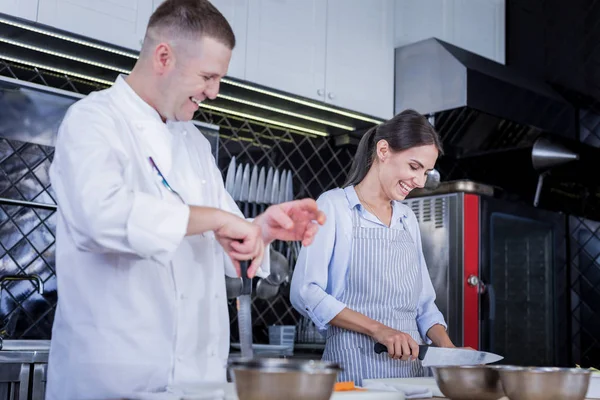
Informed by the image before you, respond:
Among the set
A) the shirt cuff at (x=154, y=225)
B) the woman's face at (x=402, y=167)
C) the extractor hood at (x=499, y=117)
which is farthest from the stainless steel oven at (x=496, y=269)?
the shirt cuff at (x=154, y=225)

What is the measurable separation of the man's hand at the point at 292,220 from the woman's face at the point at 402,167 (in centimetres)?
79

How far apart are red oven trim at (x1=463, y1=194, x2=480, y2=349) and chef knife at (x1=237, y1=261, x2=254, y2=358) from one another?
1997mm

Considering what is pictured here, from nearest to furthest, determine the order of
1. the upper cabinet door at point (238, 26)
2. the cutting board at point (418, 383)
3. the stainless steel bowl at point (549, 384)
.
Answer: the stainless steel bowl at point (549, 384) < the cutting board at point (418, 383) < the upper cabinet door at point (238, 26)

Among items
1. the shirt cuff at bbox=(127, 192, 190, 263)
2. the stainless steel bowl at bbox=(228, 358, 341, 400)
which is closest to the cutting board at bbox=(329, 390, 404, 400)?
the stainless steel bowl at bbox=(228, 358, 341, 400)

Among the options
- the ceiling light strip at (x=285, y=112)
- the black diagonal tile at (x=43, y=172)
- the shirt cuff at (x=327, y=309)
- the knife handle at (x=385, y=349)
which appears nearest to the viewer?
the knife handle at (x=385, y=349)

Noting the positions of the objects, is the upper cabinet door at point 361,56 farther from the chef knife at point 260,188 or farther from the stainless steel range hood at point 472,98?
the chef knife at point 260,188

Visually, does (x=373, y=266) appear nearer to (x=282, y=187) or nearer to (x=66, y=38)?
(x=66, y=38)

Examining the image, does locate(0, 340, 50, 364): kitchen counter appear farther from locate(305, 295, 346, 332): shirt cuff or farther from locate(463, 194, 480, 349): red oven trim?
locate(463, 194, 480, 349): red oven trim

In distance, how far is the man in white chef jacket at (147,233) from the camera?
1198 mm

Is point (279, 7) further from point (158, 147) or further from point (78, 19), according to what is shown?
point (158, 147)

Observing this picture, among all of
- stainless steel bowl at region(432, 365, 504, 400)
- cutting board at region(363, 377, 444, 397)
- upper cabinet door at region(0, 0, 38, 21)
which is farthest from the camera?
upper cabinet door at region(0, 0, 38, 21)

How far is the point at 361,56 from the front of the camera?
3559 millimetres

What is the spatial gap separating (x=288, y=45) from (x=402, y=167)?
125 cm

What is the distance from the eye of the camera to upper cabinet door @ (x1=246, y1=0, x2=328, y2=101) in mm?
3105
